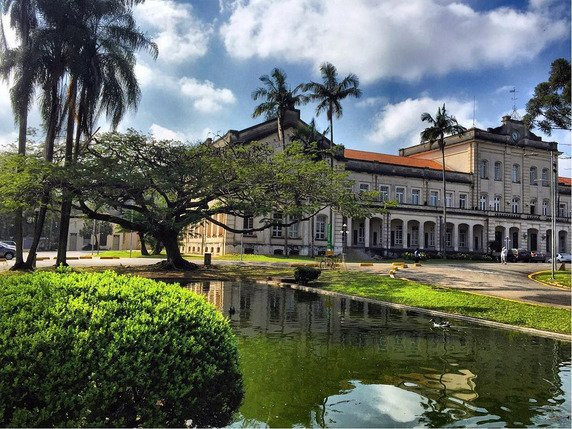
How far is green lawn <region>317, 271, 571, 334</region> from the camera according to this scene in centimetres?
1193

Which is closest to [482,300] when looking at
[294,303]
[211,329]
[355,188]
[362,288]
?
[362,288]

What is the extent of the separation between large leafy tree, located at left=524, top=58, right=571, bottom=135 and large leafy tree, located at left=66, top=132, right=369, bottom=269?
37.5ft

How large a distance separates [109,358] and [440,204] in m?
56.4

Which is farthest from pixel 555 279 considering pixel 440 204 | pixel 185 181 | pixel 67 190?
pixel 440 204

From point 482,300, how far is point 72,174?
1883 centimetres

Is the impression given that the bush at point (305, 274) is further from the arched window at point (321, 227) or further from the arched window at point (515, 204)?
the arched window at point (515, 204)

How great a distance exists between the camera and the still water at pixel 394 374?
5.33 metres

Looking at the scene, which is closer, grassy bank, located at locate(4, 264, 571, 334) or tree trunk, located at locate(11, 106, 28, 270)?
grassy bank, located at locate(4, 264, 571, 334)

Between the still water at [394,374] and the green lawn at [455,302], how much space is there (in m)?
1.49

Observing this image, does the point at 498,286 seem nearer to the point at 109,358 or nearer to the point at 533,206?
the point at 109,358

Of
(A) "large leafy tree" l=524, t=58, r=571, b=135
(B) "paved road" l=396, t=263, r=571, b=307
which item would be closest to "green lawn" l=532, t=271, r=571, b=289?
(B) "paved road" l=396, t=263, r=571, b=307

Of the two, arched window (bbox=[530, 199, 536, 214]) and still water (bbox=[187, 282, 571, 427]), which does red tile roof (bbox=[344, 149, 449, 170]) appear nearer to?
arched window (bbox=[530, 199, 536, 214])

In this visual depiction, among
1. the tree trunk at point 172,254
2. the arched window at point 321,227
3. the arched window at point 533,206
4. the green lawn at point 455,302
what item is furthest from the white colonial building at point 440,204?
the green lawn at point 455,302

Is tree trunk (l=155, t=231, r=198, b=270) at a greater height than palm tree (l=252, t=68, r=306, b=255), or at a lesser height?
lesser
